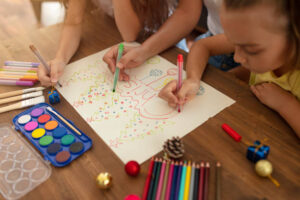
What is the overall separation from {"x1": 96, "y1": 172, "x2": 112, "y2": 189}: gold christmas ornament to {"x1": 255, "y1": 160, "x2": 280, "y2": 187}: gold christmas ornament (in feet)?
0.98

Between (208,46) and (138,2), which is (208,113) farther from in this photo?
(138,2)

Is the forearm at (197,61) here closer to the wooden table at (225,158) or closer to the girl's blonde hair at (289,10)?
the wooden table at (225,158)

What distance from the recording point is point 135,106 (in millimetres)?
695

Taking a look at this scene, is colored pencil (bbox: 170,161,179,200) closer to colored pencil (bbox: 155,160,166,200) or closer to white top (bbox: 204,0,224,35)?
colored pencil (bbox: 155,160,166,200)

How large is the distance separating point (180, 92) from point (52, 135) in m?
0.34

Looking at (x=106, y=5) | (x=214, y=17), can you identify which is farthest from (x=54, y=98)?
(x=214, y=17)

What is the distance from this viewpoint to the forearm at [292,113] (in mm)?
588

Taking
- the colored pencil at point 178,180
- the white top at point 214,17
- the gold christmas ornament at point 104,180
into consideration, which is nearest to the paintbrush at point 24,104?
the gold christmas ornament at point 104,180

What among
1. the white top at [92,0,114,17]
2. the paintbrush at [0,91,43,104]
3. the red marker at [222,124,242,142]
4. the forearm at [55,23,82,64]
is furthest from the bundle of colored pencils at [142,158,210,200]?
the white top at [92,0,114,17]

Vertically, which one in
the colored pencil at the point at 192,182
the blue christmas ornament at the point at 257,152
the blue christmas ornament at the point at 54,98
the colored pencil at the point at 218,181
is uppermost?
the blue christmas ornament at the point at 54,98

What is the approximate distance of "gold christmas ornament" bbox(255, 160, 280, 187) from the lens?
1.63 ft

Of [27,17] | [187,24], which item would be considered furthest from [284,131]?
[27,17]

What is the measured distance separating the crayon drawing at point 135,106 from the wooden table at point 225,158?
0.9 inches

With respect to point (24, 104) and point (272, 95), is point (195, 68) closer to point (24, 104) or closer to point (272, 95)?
point (272, 95)
